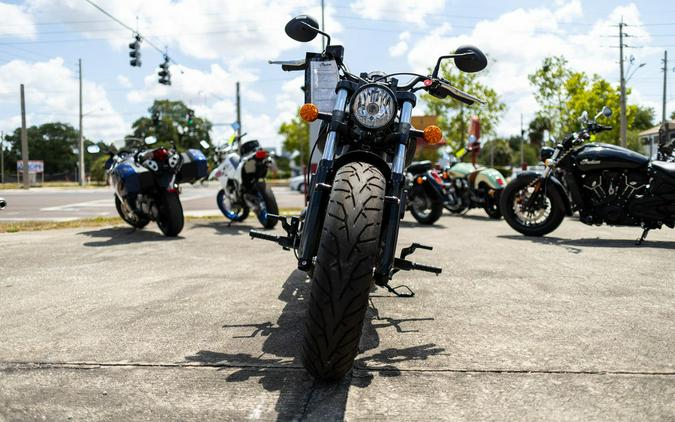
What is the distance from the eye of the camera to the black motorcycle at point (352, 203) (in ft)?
8.43

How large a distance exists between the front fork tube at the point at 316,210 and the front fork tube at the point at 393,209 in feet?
1.07

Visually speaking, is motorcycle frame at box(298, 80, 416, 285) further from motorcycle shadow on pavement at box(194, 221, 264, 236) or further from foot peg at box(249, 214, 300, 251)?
motorcycle shadow on pavement at box(194, 221, 264, 236)

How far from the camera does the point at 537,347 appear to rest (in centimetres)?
318

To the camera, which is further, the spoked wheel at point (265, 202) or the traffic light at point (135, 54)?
the traffic light at point (135, 54)

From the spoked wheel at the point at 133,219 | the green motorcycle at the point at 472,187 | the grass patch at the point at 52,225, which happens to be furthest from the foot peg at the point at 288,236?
the green motorcycle at the point at 472,187

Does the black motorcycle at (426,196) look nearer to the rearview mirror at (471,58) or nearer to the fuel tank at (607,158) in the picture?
the fuel tank at (607,158)

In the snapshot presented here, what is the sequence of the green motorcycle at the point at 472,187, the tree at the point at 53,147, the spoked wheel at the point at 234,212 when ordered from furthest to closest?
the tree at the point at 53,147 < the green motorcycle at the point at 472,187 < the spoked wheel at the point at 234,212

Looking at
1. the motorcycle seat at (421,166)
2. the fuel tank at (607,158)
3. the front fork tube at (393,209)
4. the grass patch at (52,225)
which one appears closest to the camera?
the front fork tube at (393,209)

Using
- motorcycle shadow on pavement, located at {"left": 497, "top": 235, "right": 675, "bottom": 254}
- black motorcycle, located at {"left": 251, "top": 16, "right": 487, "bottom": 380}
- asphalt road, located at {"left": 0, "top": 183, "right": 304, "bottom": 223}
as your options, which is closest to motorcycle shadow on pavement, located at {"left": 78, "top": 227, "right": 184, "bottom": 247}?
asphalt road, located at {"left": 0, "top": 183, "right": 304, "bottom": 223}

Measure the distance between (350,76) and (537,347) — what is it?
6.20 ft

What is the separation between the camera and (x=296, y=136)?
66.8 meters

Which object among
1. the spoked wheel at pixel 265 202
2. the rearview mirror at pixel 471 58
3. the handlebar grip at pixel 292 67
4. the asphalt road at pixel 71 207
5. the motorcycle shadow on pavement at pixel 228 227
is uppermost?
the handlebar grip at pixel 292 67

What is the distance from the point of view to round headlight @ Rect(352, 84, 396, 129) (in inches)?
129

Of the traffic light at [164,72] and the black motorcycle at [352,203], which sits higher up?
the traffic light at [164,72]
